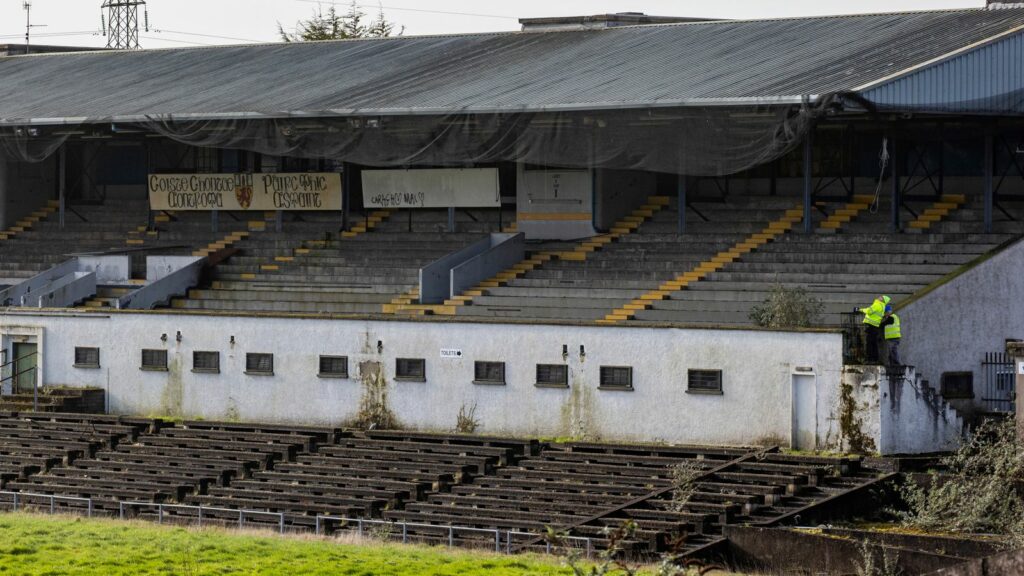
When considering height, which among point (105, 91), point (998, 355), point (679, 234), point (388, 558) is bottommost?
point (388, 558)

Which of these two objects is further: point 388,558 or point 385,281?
point 385,281

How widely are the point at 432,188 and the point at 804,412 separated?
1583 centimetres

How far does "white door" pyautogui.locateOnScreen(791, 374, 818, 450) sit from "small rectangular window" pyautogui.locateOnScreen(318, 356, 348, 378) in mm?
9956

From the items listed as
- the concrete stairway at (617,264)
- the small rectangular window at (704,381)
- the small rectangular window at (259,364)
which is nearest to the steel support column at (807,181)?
the concrete stairway at (617,264)

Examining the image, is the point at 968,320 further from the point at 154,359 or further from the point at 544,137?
the point at 154,359

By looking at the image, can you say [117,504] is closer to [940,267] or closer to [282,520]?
[282,520]

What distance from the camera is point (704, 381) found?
37.4 m

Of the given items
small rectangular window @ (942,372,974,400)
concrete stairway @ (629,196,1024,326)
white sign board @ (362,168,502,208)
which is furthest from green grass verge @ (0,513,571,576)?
white sign board @ (362,168,502,208)

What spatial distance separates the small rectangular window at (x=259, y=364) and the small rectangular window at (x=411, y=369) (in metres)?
3.15

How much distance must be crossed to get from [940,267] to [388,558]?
589 inches

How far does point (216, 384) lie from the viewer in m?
43.2

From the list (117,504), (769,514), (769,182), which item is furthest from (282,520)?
(769,182)

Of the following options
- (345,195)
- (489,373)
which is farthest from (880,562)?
(345,195)

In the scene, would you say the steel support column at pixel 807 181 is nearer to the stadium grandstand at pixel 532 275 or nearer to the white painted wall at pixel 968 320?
the stadium grandstand at pixel 532 275
